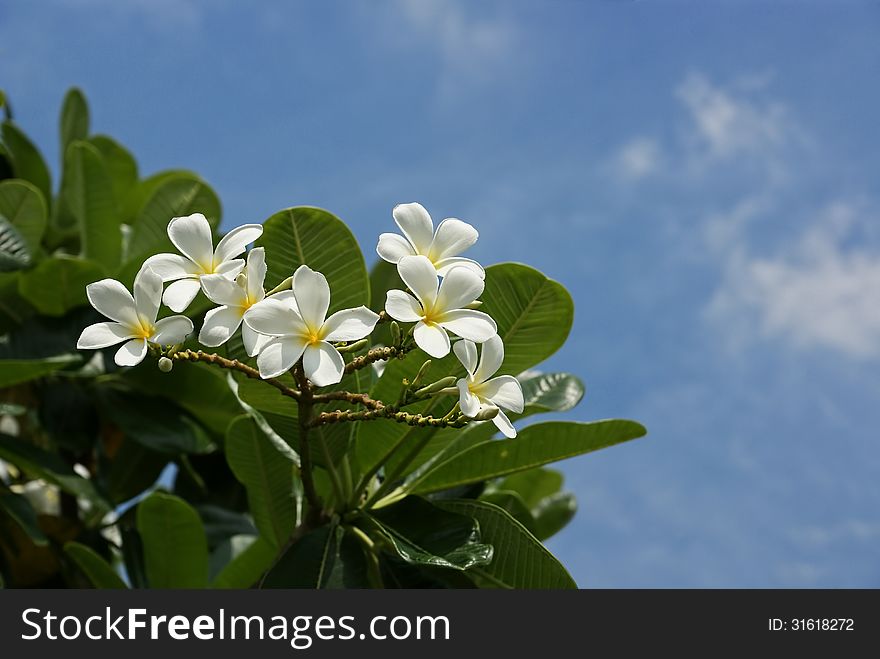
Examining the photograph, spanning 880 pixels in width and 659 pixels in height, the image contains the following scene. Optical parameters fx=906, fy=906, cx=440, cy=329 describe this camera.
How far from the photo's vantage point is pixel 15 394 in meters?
2.31

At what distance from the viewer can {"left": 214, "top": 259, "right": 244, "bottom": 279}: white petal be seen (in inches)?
37.0

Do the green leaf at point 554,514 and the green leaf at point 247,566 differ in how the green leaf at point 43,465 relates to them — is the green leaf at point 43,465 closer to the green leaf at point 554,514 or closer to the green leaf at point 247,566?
the green leaf at point 247,566

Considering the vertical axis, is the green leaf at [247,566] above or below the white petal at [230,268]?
below

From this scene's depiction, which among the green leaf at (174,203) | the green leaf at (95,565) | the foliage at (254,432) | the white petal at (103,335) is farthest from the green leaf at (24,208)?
the white petal at (103,335)

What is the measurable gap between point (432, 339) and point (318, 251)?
40 cm

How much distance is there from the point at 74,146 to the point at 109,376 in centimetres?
58

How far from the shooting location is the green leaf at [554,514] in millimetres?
2203

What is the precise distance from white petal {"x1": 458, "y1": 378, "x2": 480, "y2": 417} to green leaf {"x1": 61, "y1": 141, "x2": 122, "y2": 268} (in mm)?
1533

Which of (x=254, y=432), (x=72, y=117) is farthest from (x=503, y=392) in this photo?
(x=72, y=117)

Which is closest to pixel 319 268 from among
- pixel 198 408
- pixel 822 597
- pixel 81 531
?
pixel 822 597

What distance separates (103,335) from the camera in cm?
96

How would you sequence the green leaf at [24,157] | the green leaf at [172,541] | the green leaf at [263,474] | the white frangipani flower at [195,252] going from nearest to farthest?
the white frangipani flower at [195,252]
the green leaf at [263,474]
the green leaf at [172,541]
the green leaf at [24,157]

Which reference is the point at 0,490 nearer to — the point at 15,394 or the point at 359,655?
the point at 15,394

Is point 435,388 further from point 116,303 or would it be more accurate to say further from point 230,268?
point 116,303
